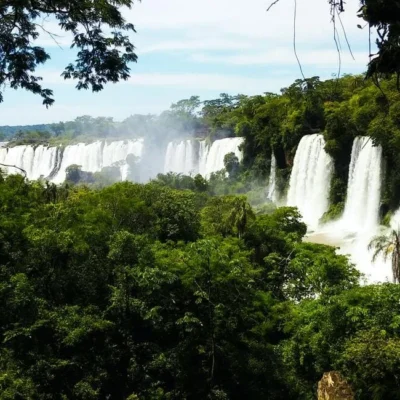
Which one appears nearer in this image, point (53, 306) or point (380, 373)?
point (380, 373)

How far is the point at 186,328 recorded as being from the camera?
14.4 meters

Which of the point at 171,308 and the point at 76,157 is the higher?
the point at 76,157

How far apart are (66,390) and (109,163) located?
65.3 m

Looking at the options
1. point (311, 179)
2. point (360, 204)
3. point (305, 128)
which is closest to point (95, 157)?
point (305, 128)

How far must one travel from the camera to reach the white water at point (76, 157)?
7638cm

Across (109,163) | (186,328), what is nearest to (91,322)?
(186,328)

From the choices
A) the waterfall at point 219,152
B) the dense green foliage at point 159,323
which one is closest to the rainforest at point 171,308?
the dense green foliage at point 159,323

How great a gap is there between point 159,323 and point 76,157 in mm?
66142

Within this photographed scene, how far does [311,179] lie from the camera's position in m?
41.6

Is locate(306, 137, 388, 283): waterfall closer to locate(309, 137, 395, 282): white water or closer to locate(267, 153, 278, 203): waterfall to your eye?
locate(309, 137, 395, 282): white water

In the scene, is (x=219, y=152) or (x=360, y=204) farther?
(x=219, y=152)

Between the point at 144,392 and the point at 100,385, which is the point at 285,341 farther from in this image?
the point at 100,385

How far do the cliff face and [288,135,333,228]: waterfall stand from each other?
28.0m

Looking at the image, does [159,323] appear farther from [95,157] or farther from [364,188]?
[95,157]
